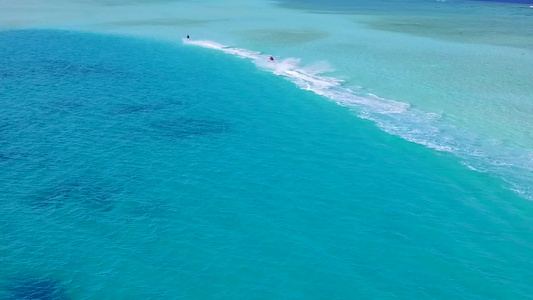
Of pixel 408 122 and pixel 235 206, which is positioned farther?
pixel 408 122

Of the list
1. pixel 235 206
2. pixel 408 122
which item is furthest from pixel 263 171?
pixel 408 122

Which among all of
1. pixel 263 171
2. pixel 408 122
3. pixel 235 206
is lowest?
pixel 235 206

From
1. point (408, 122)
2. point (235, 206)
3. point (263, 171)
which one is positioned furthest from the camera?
point (408, 122)

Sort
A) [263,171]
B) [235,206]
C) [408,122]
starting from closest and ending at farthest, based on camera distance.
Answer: [235,206] < [263,171] < [408,122]

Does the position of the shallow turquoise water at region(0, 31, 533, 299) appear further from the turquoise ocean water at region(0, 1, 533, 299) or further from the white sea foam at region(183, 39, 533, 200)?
the white sea foam at region(183, 39, 533, 200)

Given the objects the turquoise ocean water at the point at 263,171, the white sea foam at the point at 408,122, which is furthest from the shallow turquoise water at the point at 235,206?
the white sea foam at the point at 408,122

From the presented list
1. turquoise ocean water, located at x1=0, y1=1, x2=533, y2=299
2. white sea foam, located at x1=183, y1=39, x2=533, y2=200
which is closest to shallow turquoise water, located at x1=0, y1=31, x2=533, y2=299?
turquoise ocean water, located at x1=0, y1=1, x2=533, y2=299

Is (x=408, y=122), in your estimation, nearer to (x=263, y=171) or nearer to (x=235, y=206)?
(x=263, y=171)
